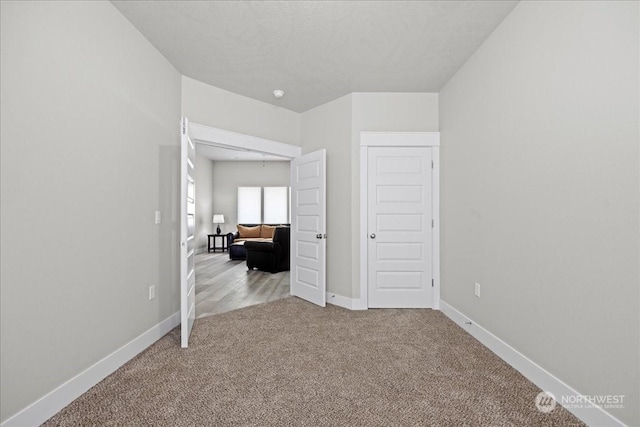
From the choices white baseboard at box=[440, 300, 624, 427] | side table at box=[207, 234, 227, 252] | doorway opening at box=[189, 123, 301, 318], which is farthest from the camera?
side table at box=[207, 234, 227, 252]

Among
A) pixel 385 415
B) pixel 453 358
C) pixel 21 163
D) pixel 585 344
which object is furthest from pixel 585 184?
pixel 21 163

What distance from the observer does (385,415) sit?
5.59 feet

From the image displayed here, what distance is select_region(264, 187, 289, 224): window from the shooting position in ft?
31.6

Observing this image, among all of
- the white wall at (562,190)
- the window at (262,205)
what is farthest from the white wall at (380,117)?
the window at (262,205)

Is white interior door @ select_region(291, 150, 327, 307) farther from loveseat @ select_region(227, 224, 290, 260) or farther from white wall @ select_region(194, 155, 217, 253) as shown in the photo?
white wall @ select_region(194, 155, 217, 253)

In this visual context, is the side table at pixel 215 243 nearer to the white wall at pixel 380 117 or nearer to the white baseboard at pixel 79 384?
the white wall at pixel 380 117

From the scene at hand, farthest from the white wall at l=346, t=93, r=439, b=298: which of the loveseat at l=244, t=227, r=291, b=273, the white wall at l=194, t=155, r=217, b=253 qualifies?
the white wall at l=194, t=155, r=217, b=253

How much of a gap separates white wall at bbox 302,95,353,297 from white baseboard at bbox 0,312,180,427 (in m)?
2.11

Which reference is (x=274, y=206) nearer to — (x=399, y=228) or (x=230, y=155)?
(x=230, y=155)

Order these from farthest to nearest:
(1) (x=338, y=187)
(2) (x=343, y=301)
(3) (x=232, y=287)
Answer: (3) (x=232, y=287), (1) (x=338, y=187), (2) (x=343, y=301)

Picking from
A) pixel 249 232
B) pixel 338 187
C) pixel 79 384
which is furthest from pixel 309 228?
pixel 249 232

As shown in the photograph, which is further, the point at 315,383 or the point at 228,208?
the point at 228,208

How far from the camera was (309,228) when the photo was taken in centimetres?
416

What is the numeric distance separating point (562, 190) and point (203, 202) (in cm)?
887
